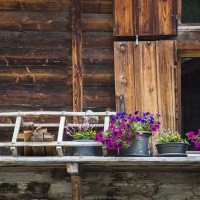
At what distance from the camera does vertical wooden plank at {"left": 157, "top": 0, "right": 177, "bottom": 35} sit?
10859mm

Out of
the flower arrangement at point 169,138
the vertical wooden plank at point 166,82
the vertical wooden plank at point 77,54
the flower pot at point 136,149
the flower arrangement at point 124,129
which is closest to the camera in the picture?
the flower arrangement at point 124,129

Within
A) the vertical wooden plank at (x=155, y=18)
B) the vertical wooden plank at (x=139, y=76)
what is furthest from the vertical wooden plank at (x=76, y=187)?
the vertical wooden plank at (x=155, y=18)

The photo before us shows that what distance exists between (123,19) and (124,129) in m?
1.62

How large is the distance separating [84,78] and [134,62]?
25.3 inches

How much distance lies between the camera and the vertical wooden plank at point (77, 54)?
35.7 feet

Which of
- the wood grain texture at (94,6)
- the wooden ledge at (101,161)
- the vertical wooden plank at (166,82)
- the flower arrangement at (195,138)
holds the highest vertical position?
the wood grain texture at (94,6)

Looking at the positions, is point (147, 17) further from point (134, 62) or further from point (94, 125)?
point (94, 125)

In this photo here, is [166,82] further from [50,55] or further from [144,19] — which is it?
[50,55]

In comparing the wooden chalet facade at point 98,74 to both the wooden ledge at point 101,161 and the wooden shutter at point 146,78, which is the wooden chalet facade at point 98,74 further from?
the wooden ledge at point 101,161

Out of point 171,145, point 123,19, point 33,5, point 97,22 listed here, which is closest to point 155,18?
point 123,19

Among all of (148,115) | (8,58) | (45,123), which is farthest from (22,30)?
A: (148,115)

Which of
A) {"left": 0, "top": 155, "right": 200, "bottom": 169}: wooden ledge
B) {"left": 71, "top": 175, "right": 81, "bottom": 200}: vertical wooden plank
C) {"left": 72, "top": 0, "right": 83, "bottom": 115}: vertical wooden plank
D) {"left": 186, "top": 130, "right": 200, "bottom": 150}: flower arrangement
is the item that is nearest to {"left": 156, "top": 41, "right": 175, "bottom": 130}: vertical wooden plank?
{"left": 186, "top": 130, "right": 200, "bottom": 150}: flower arrangement

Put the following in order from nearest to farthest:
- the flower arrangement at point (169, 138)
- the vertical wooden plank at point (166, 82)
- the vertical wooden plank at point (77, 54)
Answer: the flower arrangement at point (169, 138) → the vertical wooden plank at point (166, 82) → the vertical wooden plank at point (77, 54)

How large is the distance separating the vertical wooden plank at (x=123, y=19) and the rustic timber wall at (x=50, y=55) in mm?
163
